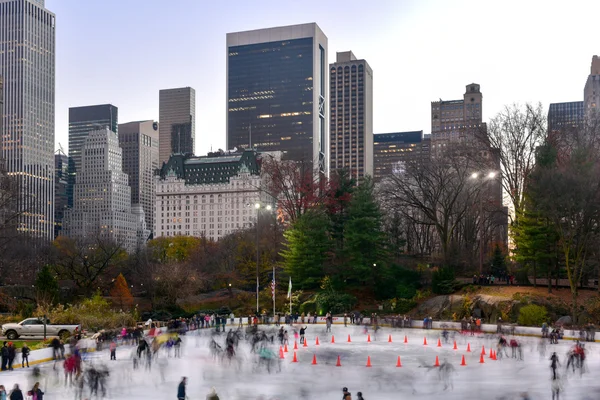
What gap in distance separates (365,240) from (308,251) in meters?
5.65

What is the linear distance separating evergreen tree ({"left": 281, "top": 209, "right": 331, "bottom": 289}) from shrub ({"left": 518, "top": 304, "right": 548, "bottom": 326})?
2154cm

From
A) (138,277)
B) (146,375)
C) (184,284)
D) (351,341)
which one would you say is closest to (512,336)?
(351,341)

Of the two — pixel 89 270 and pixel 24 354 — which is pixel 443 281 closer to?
pixel 89 270

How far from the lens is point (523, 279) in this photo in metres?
57.8

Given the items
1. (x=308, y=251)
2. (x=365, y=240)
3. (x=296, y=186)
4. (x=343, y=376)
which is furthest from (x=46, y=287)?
(x=343, y=376)

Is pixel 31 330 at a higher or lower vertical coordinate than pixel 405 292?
lower

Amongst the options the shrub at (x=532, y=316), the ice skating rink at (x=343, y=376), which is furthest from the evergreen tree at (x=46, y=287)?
the shrub at (x=532, y=316)

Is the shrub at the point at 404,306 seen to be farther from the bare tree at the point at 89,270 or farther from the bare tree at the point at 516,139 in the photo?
the bare tree at the point at 89,270

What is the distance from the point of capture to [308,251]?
64812 mm

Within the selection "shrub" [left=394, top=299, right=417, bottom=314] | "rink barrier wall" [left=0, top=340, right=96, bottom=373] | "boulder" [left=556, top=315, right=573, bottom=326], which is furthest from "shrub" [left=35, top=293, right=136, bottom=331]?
"boulder" [left=556, top=315, right=573, bottom=326]

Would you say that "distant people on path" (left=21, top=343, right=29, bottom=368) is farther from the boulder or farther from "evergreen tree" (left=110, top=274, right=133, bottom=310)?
"evergreen tree" (left=110, top=274, right=133, bottom=310)

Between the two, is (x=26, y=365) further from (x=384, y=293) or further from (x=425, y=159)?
(x=425, y=159)

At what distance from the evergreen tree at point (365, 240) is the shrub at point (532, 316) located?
1620 centimetres

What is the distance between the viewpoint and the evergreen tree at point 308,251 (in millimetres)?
64875
